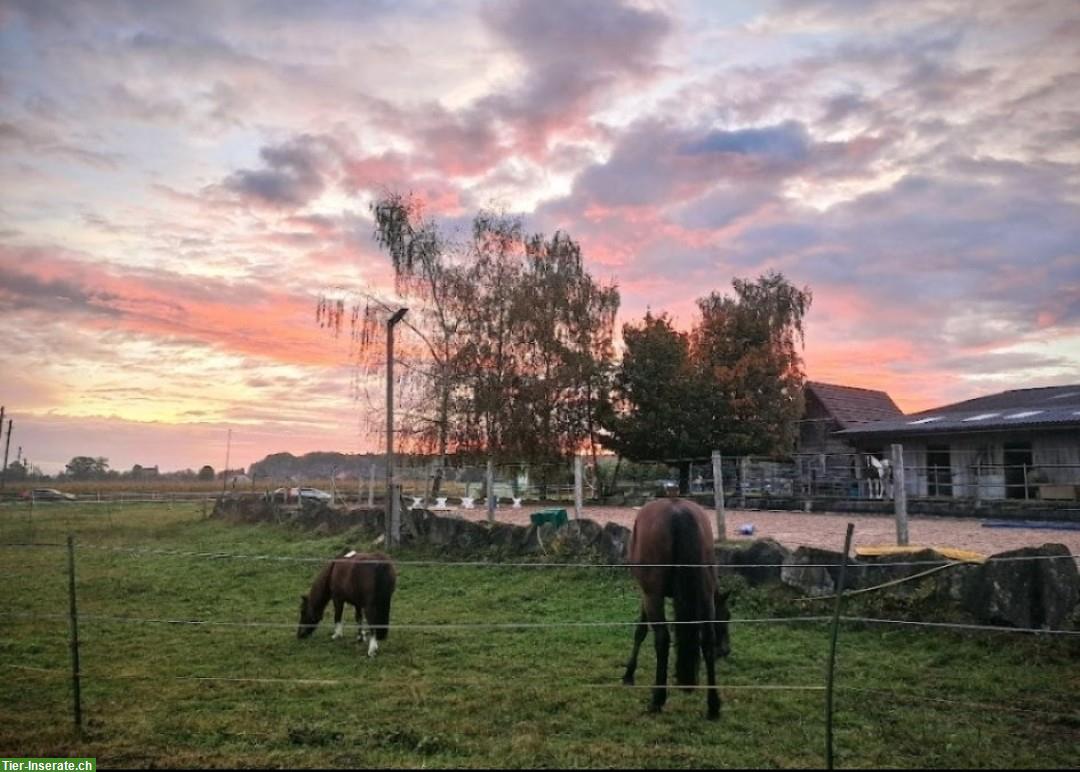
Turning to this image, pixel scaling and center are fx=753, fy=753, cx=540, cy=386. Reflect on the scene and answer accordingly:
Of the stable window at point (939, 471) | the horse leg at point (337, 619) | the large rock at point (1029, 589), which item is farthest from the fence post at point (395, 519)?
the stable window at point (939, 471)

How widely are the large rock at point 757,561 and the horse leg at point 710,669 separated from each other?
353 cm

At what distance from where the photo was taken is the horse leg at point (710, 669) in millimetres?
5508

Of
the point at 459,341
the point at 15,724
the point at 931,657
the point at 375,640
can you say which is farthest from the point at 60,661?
the point at 459,341

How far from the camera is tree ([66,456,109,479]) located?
321 ft

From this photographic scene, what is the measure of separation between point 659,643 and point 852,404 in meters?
33.0

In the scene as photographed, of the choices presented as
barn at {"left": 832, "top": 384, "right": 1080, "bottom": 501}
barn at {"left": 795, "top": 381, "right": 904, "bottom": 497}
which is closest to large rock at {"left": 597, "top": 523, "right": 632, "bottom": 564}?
barn at {"left": 832, "top": 384, "right": 1080, "bottom": 501}

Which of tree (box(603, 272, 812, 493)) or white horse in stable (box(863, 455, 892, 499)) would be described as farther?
tree (box(603, 272, 812, 493))

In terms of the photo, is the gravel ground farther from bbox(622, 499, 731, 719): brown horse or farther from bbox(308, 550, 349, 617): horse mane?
bbox(308, 550, 349, 617): horse mane

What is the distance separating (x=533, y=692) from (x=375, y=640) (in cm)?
239

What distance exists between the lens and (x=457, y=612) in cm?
A: 1004

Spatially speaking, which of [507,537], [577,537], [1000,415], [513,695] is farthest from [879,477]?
[513,695]

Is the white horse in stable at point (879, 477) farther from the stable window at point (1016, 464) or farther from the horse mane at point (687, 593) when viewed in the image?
the horse mane at point (687, 593)

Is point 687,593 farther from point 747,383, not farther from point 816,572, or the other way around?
point 747,383

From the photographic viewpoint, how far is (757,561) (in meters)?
9.78
